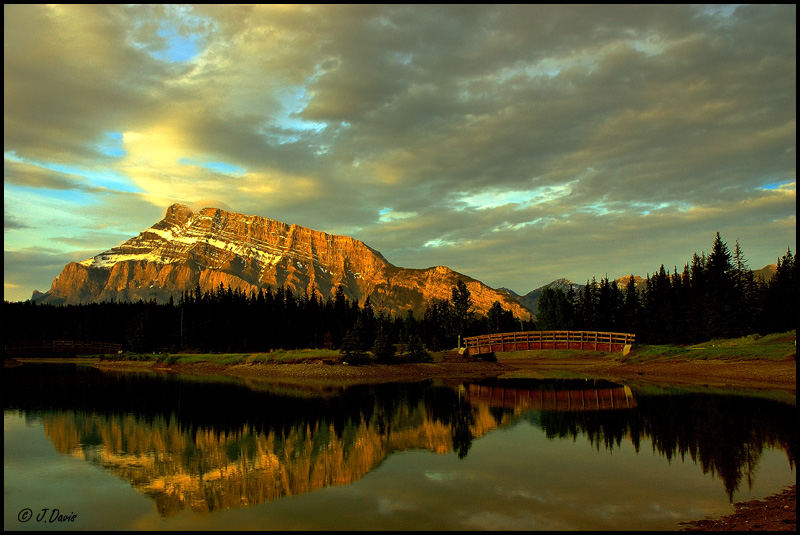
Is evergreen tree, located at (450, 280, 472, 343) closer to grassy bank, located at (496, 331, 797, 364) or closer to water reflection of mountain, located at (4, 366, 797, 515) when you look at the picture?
grassy bank, located at (496, 331, 797, 364)

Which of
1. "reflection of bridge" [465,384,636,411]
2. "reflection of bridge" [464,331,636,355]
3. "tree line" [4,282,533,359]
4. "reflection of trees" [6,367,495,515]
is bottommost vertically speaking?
"reflection of bridge" [465,384,636,411]

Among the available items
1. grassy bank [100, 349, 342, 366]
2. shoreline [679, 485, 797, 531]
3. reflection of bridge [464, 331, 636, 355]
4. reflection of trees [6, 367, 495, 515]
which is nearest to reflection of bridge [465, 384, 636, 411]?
reflection of trees [6, 367, 495, 515]

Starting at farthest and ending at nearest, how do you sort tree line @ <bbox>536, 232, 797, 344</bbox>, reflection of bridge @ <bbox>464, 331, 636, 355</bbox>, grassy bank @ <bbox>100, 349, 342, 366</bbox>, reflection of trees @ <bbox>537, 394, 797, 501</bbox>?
tree line @ <bbox>536, 232, 797, 344</bbox> → grassy bank @ <bbox>100, 349, 342, 366</bbox> → reflection of bridge @ <bbox>464, 331, 636, 355</bbox> → reflection of trees @ <bbox>537, 394, 797, 501</bbox>

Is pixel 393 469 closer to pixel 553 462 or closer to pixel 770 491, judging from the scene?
pixel 553 462

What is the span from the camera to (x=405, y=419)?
3847 cm

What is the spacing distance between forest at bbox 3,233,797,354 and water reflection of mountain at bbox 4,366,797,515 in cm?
3385

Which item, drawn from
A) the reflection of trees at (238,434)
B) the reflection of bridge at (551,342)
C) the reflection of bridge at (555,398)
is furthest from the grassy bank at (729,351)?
the reflection of trees at (238,434)

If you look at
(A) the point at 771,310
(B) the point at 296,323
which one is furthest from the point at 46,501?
(B) the point at 296,323

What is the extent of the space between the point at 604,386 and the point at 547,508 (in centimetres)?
4516

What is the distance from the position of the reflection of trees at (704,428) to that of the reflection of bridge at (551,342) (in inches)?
1381

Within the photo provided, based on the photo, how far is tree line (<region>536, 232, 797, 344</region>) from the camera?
89.7 meters

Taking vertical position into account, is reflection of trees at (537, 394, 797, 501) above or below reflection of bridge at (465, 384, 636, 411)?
above

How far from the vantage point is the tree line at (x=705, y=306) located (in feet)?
294

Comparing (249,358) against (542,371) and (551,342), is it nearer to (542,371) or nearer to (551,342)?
(542,371)
